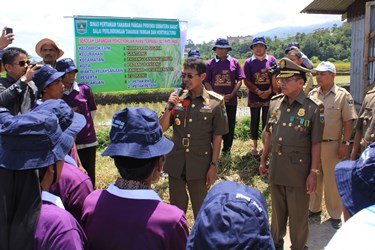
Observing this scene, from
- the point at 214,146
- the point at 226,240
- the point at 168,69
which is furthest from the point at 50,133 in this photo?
the point at 168,69

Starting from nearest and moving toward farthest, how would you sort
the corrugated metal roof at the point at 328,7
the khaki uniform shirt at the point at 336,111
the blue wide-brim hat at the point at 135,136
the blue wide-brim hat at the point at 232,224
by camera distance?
the blue wide-brim hat at the point at 232,224 → the blue wide-brim hat at the point at 135,136 → the khaki uniform shirt at the point at 336,111 → the corrugated metal roof at the point at 328,7

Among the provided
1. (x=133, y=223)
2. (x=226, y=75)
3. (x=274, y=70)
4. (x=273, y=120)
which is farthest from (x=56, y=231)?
(x=226, y=75)

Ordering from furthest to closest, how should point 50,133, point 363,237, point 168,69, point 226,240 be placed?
point 168,69, point 50,133, point 363,237, point 226,240

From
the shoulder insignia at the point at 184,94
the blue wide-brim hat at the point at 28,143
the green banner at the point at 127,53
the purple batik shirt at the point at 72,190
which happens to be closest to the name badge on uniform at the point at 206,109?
the shoulder insignia at the point at 184,94

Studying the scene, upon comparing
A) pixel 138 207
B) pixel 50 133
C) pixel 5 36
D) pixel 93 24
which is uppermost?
pixel 93 24

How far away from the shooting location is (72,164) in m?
2.08

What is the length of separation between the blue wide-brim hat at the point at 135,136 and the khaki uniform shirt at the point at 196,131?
1.66 meters

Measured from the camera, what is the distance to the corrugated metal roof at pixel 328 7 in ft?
24.5

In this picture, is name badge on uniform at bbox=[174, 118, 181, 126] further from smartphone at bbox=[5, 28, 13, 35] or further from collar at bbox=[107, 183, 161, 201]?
smartphone at bbox=[5, 28, 13, 35]

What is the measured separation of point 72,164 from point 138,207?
2.45 feet

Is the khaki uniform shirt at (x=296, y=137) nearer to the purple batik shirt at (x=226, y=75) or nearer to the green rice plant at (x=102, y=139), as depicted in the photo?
the purple batik shirt at (x=226, y=75)

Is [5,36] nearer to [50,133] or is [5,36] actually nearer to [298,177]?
[50,133]

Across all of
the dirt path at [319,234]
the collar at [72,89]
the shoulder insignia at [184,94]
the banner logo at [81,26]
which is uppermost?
the banner logo at [81,26]

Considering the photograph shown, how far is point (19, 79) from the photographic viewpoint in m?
3.39
